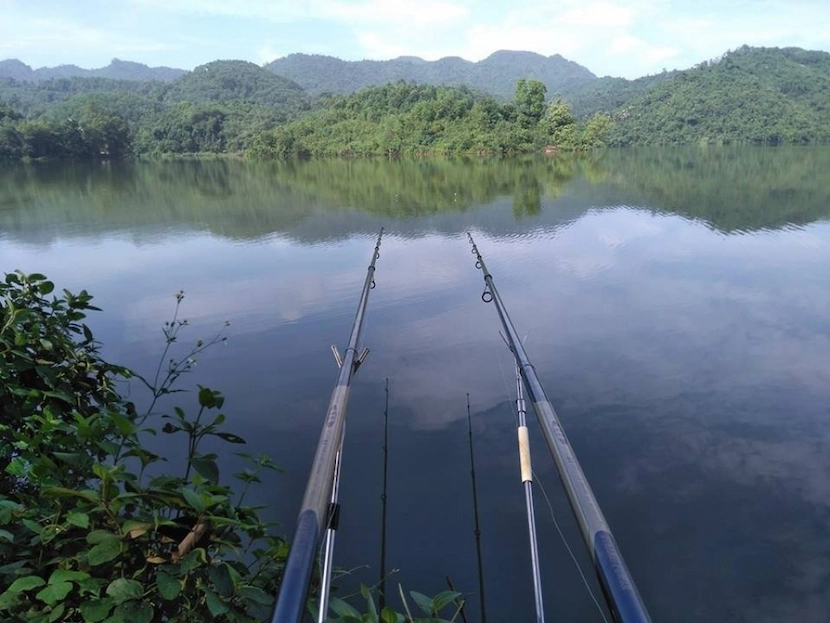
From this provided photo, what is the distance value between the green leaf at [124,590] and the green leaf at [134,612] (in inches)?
0.8

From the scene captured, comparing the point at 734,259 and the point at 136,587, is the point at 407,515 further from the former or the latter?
the point at 734,259

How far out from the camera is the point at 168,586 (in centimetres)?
145

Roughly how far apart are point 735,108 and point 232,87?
121753 millimetres

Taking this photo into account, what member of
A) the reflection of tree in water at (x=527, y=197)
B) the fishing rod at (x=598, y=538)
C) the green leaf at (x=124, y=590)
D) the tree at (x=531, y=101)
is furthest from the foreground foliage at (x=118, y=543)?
the tree at (x=531, y=101)

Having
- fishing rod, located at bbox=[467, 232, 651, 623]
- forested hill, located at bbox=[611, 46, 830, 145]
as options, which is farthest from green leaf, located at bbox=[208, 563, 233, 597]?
forested hill, located at bbox=[611, 46, 830, 145]

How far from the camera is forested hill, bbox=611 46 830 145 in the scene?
75875 millimetres

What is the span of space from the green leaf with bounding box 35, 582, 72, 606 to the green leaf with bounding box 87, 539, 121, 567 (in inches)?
3.0

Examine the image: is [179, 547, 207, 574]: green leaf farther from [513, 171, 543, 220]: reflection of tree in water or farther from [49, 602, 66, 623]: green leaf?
[513, 171, 543, 220]: reflection of tree in water

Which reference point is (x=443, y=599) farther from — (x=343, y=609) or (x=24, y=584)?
(x=24, y=584)

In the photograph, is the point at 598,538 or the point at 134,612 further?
the point at 598,538

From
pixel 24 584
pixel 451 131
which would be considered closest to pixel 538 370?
pixel 24 584

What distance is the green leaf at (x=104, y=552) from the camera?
1418mm

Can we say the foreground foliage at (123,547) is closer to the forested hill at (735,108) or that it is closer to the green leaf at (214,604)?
the green leaf at (214,604)

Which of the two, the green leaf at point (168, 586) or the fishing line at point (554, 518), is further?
the fishing line at point (554, 518)
